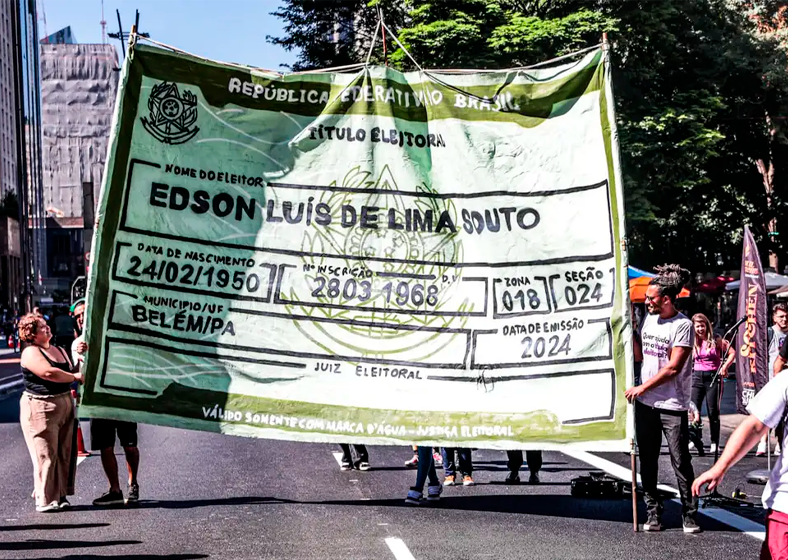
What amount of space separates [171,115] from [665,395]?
4300mm

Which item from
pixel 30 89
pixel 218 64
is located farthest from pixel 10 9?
pixel 218 64

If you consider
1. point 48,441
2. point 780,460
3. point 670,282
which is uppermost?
point 670,282

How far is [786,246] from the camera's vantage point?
146 feet

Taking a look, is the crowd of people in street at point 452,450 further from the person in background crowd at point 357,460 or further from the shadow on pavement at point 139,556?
the shadow on pavement at point 139,556

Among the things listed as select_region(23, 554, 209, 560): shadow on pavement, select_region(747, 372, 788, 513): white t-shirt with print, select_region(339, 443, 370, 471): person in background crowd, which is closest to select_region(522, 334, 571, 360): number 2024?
select_region(23, 554, 209, 560): shadow on pavement

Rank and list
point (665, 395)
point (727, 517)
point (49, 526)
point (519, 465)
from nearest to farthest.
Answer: point (665, 395) → point (49, 526) → point (727, 517) → point (519, 465)

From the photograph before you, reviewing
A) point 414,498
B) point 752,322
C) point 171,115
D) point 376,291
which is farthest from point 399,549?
point 752,322

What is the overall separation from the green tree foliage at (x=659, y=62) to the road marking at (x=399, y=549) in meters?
25.0

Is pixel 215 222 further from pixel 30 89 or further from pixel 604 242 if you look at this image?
pixel 30 89

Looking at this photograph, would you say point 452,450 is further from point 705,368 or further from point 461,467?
point 705,368

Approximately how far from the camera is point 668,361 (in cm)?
895

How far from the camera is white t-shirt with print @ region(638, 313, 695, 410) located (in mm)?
8930

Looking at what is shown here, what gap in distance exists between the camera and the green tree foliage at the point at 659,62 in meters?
33.5

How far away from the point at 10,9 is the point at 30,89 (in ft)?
29.4
